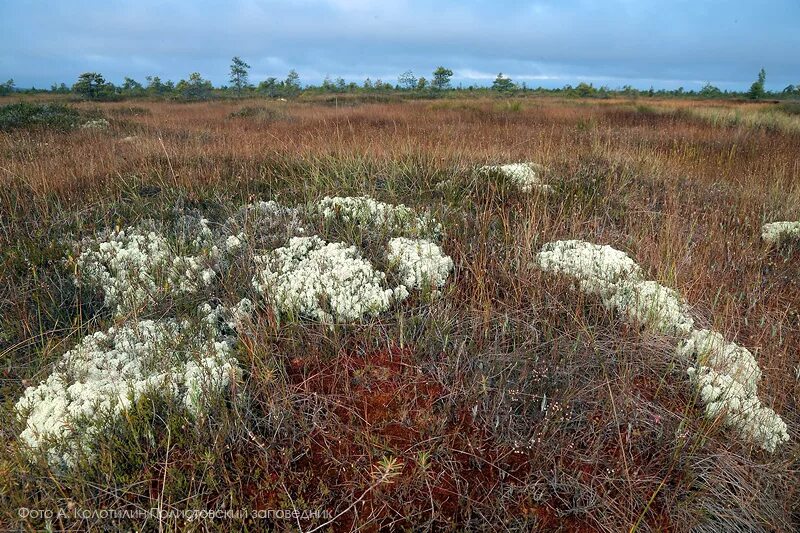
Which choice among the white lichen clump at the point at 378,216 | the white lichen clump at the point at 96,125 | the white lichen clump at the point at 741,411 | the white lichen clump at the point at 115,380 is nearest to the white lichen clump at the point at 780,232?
the white lichen clump at the point at 741,411

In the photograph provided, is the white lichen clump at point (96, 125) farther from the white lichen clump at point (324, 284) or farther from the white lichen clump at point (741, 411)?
the white lichen clump at point (741, 411)

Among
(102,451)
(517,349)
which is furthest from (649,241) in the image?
(102,451)

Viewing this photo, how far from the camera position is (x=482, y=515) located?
176 cm

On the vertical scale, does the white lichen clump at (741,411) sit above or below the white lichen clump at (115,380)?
below

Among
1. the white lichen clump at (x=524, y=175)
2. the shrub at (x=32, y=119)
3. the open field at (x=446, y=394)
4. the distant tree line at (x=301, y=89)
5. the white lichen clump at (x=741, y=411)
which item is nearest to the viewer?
the open field at (x=446, y=394)

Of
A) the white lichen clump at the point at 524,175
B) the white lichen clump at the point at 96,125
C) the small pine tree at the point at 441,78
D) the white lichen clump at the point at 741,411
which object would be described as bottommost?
the white lichen clump at the point at 741,411

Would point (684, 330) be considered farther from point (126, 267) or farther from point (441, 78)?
point (441, 78)

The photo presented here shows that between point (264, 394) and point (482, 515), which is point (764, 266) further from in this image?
point (264, 394)

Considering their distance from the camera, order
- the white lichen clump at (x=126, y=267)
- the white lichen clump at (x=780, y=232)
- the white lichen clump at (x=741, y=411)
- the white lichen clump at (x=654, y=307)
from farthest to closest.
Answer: the white lichen clump at (x=780, y=232) → the white lichen clump at (x=126, y=267) → the white lichen clump at (x=654, y=307) → the white lichen clump at (x=741, y=411)

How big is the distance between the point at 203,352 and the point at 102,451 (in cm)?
64

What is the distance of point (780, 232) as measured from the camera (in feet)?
14.0

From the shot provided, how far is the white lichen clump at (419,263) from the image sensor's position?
10.1 ft

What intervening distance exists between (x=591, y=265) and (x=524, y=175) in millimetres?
2242

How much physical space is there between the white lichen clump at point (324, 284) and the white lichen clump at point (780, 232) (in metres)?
3.76
